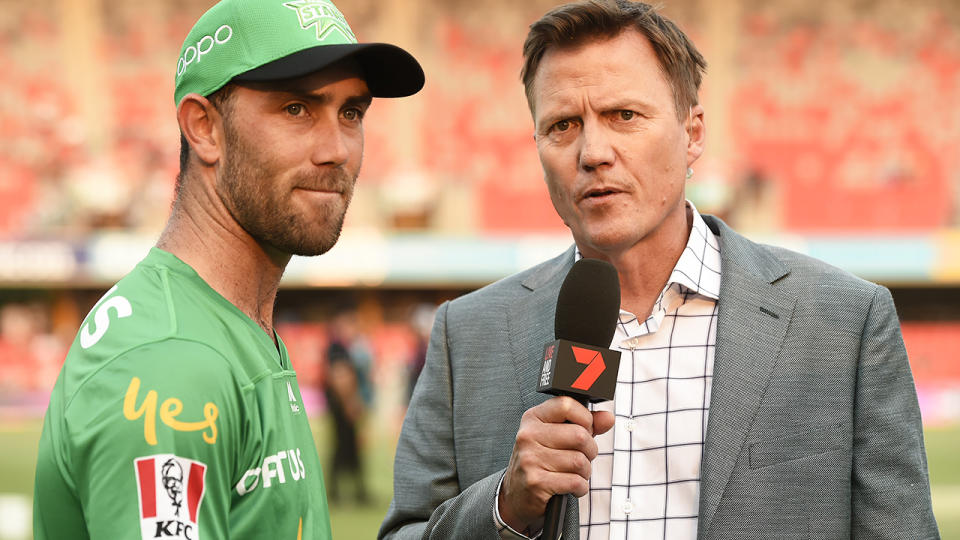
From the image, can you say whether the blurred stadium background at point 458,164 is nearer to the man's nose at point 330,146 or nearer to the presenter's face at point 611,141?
the presenter's face at point 611,141

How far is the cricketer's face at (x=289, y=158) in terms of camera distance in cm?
168

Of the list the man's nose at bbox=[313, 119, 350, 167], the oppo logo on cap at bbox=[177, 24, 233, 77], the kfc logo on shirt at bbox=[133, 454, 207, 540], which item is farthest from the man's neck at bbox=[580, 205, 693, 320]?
the kfc logo on shirt at bbox=[133, 454, 207, 540]

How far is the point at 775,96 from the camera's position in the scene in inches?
718

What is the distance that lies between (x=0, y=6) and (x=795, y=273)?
64.1 ft

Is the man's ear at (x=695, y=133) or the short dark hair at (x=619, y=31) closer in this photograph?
the short dark hair at (x=619, y=31)

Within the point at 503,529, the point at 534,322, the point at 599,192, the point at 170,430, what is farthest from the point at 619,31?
the point at 170,430

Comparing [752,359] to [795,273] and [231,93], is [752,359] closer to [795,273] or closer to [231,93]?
[795,273]

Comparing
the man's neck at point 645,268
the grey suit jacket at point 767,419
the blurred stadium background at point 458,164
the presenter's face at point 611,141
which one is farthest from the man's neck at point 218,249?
the blurred stadium background at point 458,164

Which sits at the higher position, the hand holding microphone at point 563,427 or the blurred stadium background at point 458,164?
the blurred stadium background at point 458,164

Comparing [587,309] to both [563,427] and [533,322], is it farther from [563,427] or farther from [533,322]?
[533,322]

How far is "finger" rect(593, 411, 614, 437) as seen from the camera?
1.58 m

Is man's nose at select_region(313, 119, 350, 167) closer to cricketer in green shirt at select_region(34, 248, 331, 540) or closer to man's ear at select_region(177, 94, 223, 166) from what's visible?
man's ear at select_region(177, 94, 223, 166)

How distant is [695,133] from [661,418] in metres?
0.62

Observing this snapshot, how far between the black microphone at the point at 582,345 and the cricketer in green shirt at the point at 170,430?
0.41 m
